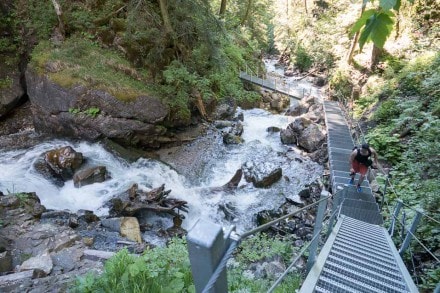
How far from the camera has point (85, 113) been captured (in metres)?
11.2

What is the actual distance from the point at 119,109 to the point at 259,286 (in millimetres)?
9145

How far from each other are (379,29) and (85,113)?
37.8 ft

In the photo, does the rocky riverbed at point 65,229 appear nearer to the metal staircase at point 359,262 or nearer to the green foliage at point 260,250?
the green foliage at point 260,250

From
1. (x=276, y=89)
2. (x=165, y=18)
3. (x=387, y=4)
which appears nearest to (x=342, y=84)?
(x=276, y=89)

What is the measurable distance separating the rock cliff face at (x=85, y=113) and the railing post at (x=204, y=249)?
1112 centimetres

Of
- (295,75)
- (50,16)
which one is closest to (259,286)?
(50,16)

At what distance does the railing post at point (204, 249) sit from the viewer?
100cm

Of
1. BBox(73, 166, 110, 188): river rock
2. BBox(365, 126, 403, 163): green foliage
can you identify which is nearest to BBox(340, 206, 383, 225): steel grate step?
BBox(365, 126, 403, 163): green foliage

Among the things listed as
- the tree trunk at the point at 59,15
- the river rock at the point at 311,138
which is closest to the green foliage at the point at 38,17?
the tree trunk at the point at 59,15

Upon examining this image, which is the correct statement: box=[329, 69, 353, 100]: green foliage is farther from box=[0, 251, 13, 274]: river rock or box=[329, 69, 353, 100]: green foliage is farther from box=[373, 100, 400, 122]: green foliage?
box=[0, 251, 13, 274]: river rock

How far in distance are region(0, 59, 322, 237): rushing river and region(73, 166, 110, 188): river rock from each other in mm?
152

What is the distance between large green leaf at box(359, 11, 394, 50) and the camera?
128cm

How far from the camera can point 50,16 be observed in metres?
13.5

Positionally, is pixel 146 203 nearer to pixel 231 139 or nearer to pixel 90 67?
pixel 231 139
